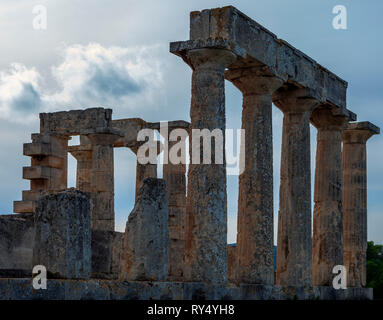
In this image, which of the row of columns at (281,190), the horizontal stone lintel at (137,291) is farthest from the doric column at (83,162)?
the horizontal stone lintel at (137,291)

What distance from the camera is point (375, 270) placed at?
179 ft

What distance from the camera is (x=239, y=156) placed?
2147cm

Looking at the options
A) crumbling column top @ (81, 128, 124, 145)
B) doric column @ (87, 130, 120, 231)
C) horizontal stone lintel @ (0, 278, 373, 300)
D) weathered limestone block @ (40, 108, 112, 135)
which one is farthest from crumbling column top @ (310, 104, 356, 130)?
weathered limestone block @ (40, 108, 112, 135)

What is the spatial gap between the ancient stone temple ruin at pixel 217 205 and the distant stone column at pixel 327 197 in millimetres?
34

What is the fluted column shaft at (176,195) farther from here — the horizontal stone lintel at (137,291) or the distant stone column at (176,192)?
the horizontal stone lintel at (137,291)

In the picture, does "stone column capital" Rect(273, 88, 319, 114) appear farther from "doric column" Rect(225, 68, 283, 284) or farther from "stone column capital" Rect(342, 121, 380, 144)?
"stone column capital" Rect(342, 121, 380, 144)

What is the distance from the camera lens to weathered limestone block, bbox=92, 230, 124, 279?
1894 cm

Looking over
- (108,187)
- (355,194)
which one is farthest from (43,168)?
(355,194)

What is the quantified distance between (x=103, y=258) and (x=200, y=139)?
361 cm

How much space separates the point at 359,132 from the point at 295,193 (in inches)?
227

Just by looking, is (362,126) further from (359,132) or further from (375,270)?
(375,270)

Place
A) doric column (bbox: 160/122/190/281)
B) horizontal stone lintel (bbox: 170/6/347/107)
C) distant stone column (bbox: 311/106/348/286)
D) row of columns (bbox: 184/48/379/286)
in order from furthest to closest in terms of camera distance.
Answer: doric column (bbox: 160/122/190/281) → distant stone column (bbox: 311/106/348/286) → horizontal stone lintel (bbox: 170/6/347/107) → row of columns (bbox: 184/48/379/286)

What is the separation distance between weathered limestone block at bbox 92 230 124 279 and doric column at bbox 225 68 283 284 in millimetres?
3340
